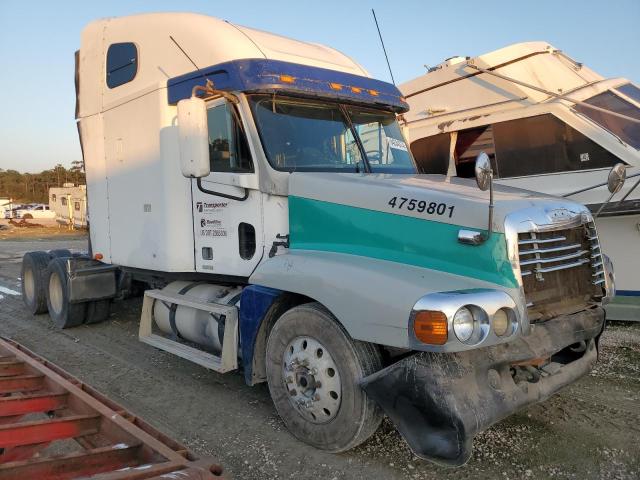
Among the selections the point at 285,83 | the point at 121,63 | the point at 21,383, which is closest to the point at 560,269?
the point at 285,83

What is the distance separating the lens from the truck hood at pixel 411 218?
3.29m

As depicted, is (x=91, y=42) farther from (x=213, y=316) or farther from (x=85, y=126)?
(x=213, y=316)

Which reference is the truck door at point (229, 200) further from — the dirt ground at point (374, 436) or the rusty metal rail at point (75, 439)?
the rusty metal rail at point (75, 439)

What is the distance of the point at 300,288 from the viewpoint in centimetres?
380

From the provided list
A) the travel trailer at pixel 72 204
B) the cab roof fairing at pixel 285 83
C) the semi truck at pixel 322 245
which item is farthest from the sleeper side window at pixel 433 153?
the travel trailer at pixel 72 204

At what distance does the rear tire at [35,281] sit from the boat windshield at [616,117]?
7978 mm

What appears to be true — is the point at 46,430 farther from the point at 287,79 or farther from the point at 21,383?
the point at 287,79

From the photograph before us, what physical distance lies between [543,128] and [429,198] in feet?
15.4

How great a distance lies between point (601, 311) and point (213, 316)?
3217 mm

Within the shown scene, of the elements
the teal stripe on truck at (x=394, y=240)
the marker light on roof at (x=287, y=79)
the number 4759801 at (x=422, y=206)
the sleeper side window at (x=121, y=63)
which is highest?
the sleeper side window at (x=121, y=63)

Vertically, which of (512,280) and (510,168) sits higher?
(510,168)

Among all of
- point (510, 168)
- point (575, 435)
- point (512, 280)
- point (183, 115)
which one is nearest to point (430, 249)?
point (512, 280)

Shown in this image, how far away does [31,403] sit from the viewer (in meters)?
3.13

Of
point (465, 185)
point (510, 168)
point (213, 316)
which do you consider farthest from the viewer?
point (510, 168)
